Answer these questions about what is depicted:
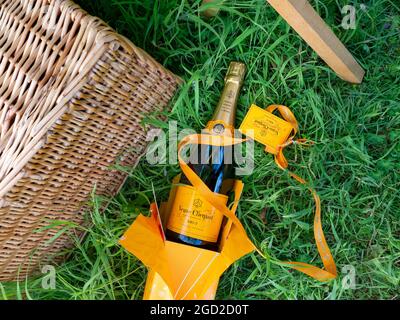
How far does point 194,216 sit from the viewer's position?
1061 mm

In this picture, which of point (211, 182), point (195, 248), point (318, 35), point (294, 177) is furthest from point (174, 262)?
point (318, 35)

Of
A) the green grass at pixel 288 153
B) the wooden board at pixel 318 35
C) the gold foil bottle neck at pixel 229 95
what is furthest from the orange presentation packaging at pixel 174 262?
the wooden board at pixel 318 35

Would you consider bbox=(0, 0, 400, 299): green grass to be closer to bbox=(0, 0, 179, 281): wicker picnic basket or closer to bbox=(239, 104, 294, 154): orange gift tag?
bbox=(239, 104, 294, 154): orange gift tag

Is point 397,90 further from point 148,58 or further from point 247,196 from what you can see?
point 148,58

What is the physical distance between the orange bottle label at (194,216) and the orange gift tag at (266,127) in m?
0.25

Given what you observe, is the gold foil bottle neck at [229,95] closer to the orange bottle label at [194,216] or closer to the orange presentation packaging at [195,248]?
the orange presentation packaging at [195,248]

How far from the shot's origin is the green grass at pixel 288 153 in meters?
1.16

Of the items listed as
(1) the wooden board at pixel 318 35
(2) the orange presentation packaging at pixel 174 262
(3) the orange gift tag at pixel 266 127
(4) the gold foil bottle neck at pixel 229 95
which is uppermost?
(1) the wooden board at pixel 318 35

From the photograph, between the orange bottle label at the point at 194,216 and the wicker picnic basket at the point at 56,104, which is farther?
the orange bottle label at the point at 194,216

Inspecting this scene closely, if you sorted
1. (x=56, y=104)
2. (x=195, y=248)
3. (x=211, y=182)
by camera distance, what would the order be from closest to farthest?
(x=56, y=104) < (x=195, y=248) < (x=211, y=182)

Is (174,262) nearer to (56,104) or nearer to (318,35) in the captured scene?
(56,104)

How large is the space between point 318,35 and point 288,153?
0.40 metres

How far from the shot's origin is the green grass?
3.79ft

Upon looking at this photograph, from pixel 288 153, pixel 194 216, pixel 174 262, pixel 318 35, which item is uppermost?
pixel 318 35
